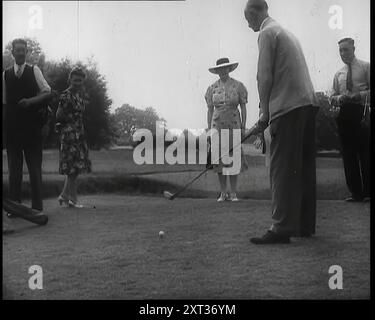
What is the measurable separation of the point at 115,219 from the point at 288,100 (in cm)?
129

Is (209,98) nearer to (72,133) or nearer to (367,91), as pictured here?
(72,133)

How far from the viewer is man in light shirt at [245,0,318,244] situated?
4168 mm

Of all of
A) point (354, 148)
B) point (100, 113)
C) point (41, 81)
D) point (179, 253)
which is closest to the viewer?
point (179, 253)

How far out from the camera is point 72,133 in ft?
14.2

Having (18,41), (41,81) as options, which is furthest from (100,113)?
(18,41)

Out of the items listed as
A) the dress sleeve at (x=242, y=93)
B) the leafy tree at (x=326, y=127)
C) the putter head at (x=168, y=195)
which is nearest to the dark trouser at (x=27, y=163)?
the putter head at (x=168, y=195)

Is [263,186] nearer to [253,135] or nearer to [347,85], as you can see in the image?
[253,135]

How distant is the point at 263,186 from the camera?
14.1 feet

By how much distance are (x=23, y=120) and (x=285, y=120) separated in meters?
1.60

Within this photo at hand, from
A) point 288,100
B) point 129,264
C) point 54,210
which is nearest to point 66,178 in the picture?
point 54,210

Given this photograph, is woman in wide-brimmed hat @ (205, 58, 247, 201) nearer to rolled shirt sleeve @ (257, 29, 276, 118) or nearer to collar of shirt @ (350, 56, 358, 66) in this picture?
rolled shirt sleeve @ (257, 29, 276, 118)

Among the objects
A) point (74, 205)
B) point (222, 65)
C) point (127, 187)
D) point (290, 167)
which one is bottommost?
point (74, 205)
